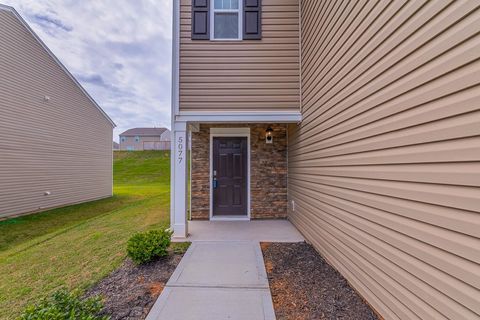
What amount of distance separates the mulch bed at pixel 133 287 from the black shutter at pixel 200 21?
13.1 feet

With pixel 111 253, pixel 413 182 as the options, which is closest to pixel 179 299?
pixel 111 253

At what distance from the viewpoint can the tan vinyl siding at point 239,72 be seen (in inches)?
185

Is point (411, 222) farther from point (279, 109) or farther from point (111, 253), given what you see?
point (111, 253)

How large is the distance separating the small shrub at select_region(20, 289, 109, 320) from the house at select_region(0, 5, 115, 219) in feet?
25.3

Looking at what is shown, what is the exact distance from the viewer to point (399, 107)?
1928 mm

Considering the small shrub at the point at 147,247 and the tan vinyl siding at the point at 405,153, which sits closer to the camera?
the tan vinyl siding at the point at 405,153

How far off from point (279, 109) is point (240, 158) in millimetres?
1957

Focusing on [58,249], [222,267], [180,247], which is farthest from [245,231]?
[58,249]

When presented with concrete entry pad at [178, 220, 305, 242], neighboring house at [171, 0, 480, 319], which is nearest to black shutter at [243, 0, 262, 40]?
neighboring house at [171, 0, 480, 319]

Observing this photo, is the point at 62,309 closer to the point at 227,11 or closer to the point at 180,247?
the point at 180,247

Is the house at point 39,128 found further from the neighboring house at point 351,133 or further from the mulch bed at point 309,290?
the mulch bed at point 309,290

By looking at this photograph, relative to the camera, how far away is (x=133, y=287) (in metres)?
2.81

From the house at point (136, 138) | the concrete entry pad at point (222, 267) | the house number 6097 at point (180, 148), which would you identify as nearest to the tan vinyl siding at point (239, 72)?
the house number 6097 at point (180, 148)

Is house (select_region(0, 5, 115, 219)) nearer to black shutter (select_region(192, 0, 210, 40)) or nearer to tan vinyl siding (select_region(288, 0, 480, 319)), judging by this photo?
black shutter (select_region(192, 0, 210, 40))
